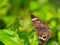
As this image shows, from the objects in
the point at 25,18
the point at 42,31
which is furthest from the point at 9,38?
the point at 25,18

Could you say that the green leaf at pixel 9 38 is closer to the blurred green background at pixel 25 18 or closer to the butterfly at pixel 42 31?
the blurred green background at pixel 25 18

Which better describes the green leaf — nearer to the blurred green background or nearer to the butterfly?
the blurred green background

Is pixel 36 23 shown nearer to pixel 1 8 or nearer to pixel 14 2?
pixel 1 8

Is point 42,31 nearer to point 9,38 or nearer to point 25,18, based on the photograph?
point 9,38

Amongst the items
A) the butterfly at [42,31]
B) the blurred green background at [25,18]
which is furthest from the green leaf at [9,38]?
the butterfly at [42,31]

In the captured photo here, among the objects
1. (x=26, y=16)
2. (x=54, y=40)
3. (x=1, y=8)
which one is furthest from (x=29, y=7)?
(x=54, y=40)

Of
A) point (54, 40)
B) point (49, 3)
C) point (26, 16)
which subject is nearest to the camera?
point (54, 40)

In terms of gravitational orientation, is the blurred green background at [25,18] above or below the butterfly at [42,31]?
below

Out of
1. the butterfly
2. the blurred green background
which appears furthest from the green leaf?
the butterfly
